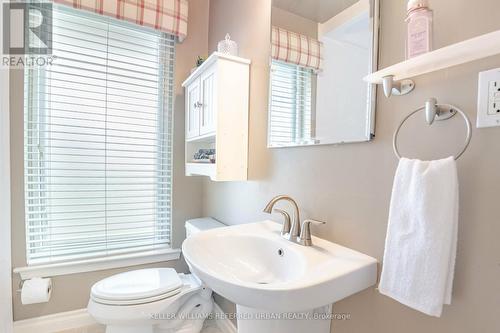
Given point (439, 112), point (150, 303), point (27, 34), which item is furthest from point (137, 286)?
point (27, 34)

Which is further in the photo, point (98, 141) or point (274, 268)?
point (98, 141)

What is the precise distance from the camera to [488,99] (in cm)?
54

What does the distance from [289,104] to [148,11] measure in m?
1.21

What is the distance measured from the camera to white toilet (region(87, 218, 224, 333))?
1.22m

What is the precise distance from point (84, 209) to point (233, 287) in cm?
145

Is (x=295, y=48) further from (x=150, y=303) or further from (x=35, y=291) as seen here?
(x=35, y=291)

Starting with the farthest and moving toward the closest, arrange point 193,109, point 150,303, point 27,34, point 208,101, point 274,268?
point 193,109, point 27,34, point 208,101, point 150,303, point 274,268

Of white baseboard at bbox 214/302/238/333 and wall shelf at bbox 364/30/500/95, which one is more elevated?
wall shelf at bbox 364/30/500/95

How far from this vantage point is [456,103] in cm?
60

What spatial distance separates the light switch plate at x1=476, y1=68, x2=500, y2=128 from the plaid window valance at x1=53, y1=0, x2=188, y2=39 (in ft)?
5.68

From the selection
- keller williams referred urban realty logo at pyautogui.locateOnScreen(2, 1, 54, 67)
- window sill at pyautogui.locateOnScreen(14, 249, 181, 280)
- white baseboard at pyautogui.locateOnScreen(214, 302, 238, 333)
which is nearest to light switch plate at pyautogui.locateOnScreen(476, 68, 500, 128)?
white baseboard at pyautogui.locateOnScreen(214, 302, 238, 333)

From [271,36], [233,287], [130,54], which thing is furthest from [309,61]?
[130,54]

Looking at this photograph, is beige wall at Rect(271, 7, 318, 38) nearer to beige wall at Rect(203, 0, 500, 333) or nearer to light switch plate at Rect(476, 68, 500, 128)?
beige wall at Rect(203, 0, 500, 333)

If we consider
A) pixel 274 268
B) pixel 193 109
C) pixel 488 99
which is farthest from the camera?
pixel 193 109
